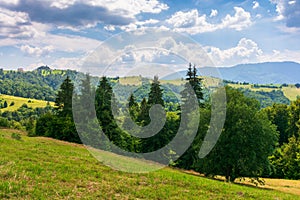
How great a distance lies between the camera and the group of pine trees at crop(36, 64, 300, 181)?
3788 centimetres

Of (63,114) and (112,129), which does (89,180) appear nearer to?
(112,129)

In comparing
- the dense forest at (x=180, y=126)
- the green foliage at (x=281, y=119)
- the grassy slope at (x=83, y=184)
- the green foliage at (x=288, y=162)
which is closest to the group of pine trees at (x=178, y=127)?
the dense forest at (x=180, y=126)

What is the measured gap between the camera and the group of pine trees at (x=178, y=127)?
3788 centimetres

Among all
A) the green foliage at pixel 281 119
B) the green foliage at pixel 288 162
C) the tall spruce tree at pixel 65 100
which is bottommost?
the green foliage at pixel 288 162

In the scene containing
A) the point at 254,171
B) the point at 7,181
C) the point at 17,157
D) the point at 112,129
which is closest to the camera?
the point at 7,181

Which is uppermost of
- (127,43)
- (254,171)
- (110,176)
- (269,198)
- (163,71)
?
(127,43)

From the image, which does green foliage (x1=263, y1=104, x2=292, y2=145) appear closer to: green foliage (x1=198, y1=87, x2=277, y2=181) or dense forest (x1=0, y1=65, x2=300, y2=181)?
dense forest (x1=0, y1=65, x2=300, y2=181)

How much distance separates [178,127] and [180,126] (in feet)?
15.5

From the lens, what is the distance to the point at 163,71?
24.7 meters

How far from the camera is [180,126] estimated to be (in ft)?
178

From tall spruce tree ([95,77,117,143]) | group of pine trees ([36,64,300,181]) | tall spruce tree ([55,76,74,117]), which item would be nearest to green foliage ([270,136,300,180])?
group of pine trees ([36,64,300,181])

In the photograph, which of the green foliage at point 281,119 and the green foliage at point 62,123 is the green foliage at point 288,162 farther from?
the green foliage at point 62,123


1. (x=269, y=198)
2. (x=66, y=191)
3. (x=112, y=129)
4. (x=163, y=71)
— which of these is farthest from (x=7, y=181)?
(x=112, y=129)

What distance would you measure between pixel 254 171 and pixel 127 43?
25.9 m
